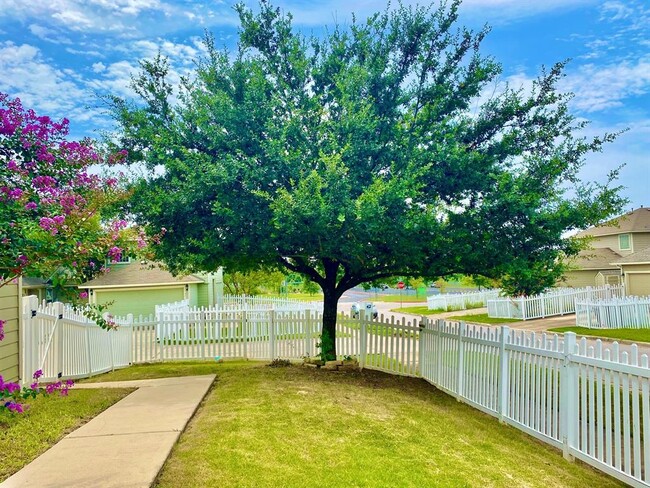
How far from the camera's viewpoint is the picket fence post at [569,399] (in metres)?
5.30

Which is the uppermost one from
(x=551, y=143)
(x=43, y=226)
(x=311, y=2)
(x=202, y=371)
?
(x=311, y=2)

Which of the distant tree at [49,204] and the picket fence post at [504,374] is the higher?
the distant tree at [49,204]

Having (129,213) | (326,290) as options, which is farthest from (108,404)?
(326,290)

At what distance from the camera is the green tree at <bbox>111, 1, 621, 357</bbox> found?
743 centimetres

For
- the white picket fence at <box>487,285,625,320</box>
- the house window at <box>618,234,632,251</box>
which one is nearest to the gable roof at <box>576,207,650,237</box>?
→ the house window at <box>618,234,632,251</box>

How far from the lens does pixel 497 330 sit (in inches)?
270

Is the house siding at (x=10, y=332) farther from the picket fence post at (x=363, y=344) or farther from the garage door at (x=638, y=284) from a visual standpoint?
the garage door at (x=638, y=284)

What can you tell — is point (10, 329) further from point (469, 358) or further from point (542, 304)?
point (542, 304)

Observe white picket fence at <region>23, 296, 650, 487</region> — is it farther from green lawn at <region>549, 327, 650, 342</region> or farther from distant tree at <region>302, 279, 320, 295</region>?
green lawn at <region>549, 327, 650, 342</region>

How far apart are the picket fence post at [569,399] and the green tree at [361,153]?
2559 millimetres

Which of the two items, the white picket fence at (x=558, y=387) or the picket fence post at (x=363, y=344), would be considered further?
the picket fence post at (x=363, y=344)

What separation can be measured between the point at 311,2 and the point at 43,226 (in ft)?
22.9

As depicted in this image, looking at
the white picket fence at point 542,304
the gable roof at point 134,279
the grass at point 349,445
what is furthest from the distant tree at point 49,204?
the white picket fence at point 542,304

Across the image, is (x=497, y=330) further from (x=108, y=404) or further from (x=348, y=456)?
(x=108, y=404)
